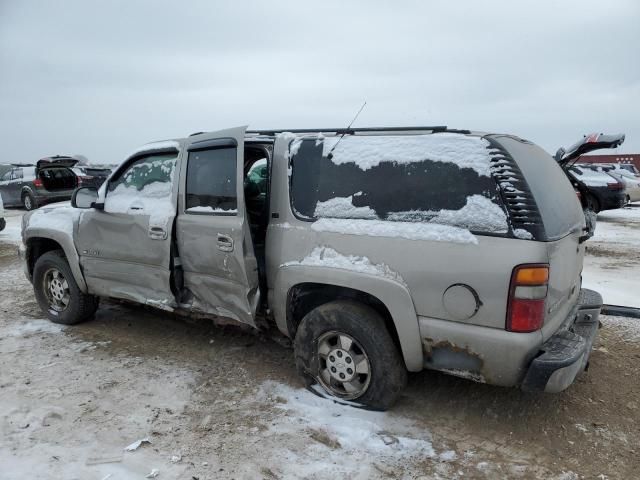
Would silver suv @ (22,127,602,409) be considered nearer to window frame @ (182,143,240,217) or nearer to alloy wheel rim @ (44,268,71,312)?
window frame @ (182,143,240,217)

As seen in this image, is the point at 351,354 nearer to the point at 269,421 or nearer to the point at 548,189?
the point at 269,421

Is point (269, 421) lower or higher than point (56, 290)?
lower

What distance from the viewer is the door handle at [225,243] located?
3521mm

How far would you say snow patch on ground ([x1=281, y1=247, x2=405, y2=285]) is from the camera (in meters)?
2.97

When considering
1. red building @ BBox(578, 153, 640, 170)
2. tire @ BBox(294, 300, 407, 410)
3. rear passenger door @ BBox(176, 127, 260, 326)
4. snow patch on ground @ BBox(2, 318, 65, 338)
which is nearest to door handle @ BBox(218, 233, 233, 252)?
rear passenger door @ BBox(176, 127, 260, 326)

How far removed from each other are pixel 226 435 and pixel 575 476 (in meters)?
1.98

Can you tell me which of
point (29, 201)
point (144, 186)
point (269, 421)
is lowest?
point (269, 421)

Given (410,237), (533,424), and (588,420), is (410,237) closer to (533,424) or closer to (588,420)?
(533,424)

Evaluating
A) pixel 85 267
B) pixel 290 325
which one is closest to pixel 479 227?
pixel 290 325

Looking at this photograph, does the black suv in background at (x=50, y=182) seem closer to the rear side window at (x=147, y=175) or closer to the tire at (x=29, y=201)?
the tire at (x=29, y=201)

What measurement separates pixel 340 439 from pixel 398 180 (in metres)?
1.62

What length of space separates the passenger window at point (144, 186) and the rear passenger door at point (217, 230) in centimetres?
23

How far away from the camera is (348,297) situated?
3309mm

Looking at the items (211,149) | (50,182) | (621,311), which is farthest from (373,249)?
(50,182)
